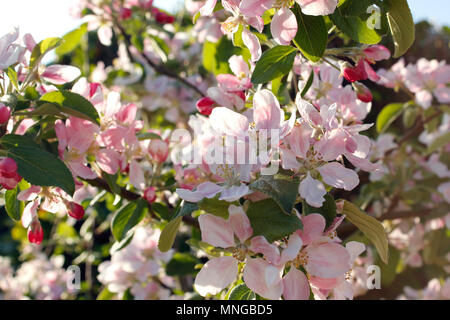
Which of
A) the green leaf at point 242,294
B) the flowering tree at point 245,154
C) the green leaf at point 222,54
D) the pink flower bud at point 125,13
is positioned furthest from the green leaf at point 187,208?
the pink flower bud at point 125,13

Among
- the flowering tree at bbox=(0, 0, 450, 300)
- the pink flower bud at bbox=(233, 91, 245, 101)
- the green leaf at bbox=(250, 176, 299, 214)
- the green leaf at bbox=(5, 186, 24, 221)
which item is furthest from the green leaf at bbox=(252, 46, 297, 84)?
the green leaf at bbox=(5, 186, 24, 221)

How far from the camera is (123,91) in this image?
7.70 feet

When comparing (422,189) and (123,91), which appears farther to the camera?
(123,91)

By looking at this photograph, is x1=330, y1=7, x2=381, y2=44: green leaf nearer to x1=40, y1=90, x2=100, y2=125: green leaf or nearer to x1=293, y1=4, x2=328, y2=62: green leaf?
x1=293, y1=4, x2=328, y2=62: green leaf

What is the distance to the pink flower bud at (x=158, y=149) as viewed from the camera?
1.21m

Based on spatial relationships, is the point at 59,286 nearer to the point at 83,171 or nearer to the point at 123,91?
the point at 123,91

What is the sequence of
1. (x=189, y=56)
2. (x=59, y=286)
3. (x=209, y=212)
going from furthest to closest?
(x=189, y=56)
(x=59, y=286)
(x=209, y=212)

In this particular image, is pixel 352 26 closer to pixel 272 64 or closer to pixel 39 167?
pixel 272 64

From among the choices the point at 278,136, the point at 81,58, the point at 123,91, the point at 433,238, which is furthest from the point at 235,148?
the point at 81,58

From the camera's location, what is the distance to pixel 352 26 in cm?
87

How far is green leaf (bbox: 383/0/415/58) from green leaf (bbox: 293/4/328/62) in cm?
12

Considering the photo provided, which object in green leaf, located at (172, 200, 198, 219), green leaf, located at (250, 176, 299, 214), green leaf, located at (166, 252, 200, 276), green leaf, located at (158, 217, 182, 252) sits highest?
green leaf, located at (250, 176, 299, 214)

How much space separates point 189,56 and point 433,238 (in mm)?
1382

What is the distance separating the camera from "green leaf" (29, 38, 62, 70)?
992 millimetres
